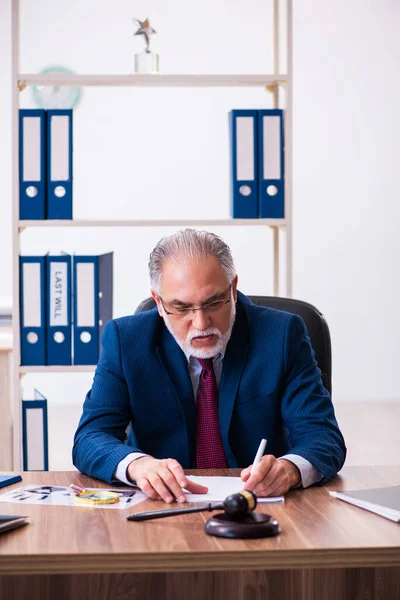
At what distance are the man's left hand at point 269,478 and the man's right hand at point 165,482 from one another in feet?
0.28

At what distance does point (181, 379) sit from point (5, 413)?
5.80 feet

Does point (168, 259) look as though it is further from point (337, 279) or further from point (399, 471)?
point (337, 279)

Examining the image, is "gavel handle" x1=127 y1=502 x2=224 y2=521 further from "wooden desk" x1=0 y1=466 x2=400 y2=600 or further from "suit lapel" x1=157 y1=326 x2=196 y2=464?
"suit lapel" x1=157 y1=326 x2=196 y2=464

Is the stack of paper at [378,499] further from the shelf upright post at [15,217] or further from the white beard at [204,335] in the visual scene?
the shelf upright post at [15,217]

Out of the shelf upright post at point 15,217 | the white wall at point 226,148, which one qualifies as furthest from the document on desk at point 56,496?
the white wall at point 226,148

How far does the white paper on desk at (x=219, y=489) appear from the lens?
61.2 inches

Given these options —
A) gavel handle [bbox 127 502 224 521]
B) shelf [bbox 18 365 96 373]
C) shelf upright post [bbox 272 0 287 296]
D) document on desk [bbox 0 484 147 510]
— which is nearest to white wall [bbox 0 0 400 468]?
shelf upright post [bbox 272 0 287 296]

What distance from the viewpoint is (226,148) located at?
21.3 feet

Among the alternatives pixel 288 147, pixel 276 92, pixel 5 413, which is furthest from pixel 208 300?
pixel 5 413

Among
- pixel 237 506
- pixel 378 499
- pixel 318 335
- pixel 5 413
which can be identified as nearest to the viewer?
pixel 237 506

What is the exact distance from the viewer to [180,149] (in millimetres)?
6457

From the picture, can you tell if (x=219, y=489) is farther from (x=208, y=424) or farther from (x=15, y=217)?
(x=15, y=217)

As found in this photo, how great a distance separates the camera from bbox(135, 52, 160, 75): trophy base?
3211 mm

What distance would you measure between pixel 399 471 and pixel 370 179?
488 cm
